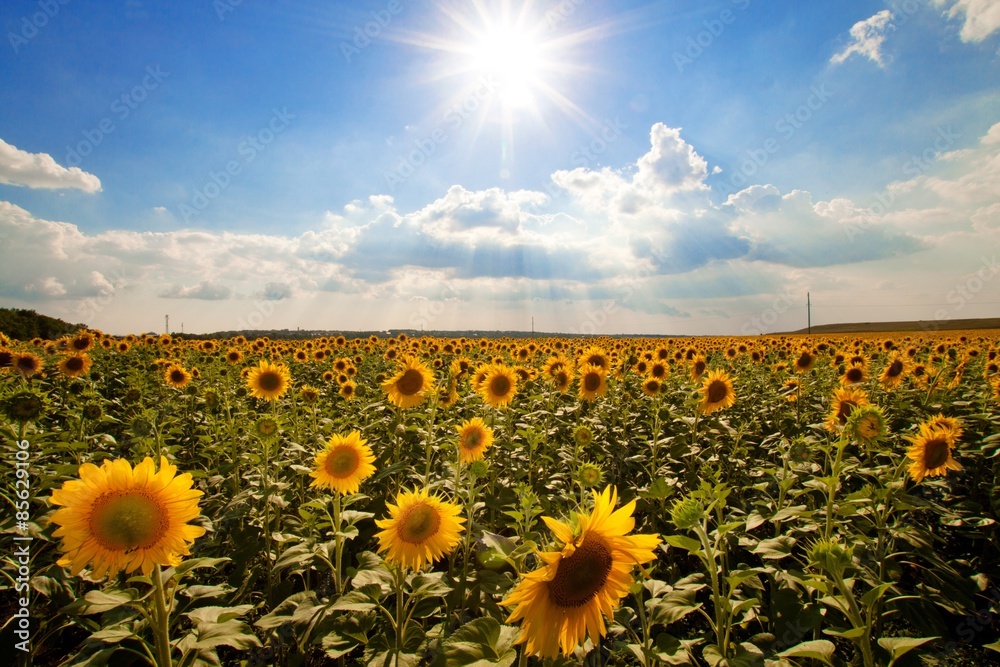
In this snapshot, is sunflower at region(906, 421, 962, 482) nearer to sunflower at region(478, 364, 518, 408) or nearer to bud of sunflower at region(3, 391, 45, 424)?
sunflower at region(478, 364, 518, 408)

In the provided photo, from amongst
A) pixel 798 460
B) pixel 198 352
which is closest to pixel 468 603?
pixel 798 460

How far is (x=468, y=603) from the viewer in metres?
3.14

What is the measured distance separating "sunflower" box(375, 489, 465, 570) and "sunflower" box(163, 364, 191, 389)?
8.20 meters

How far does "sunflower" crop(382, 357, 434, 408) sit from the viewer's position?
5.44 meters

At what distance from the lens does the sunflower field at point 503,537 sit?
1888 millimetres

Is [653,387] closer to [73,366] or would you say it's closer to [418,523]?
[418,523]

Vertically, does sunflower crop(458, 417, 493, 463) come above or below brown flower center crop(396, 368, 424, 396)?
below

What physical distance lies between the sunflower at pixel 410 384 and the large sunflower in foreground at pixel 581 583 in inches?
145

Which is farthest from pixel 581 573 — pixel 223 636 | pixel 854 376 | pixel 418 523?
pixel 854 376

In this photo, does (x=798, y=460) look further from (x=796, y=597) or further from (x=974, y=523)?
(x=796, y=597)

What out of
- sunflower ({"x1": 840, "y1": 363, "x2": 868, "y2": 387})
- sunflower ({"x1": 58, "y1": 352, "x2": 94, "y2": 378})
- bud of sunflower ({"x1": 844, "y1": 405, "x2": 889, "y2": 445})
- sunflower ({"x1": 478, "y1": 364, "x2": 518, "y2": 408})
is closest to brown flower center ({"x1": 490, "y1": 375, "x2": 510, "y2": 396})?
sunflower ({"x1": 478, "y1": 364, "x2": 518, "y2": 408})

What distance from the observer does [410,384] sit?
5480 mm

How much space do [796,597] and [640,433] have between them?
4.23m

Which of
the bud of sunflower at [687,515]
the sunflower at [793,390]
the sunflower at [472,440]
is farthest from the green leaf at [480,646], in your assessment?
the sunflower at [793,390]
